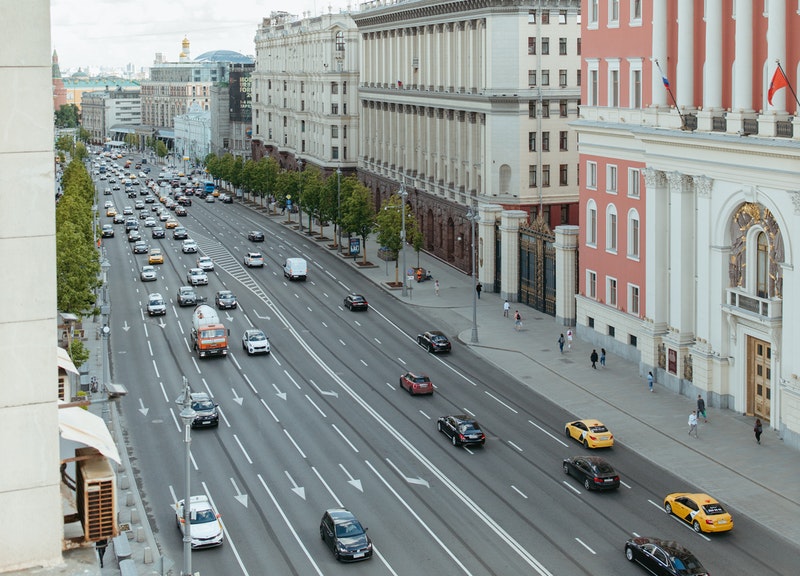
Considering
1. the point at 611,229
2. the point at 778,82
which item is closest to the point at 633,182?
the point at 611,229

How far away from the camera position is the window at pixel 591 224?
82.9 metres

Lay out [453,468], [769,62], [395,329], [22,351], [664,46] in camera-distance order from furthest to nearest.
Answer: [395,329] < [664,46] < [769,62] < [453,468] < [22,351]

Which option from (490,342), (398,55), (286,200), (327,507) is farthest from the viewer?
(286,200)

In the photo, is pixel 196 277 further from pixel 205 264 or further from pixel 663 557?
pixel 663 557

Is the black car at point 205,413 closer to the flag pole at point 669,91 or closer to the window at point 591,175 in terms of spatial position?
the flag pole at point 669,91

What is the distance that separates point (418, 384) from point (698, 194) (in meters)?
19.8

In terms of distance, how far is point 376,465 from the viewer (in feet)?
183

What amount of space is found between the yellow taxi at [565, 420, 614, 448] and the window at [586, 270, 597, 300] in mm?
25028

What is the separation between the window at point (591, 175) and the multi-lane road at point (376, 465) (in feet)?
49.4

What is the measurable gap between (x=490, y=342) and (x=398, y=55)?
65931 mm

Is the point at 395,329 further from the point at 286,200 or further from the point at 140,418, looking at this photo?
the point at 286,200

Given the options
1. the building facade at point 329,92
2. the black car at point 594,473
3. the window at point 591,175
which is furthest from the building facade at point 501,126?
the black car at point 594,473

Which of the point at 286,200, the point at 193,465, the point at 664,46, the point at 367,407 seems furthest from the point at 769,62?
the point at 286,200

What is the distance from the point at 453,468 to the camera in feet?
182
